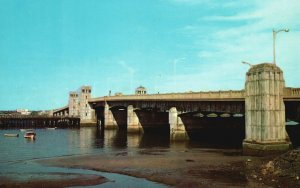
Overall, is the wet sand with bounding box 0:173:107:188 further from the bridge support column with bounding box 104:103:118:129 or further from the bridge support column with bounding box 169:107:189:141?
the bridge support column with bounding box 104:103:118:129

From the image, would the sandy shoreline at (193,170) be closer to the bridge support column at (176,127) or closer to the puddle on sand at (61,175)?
the puddle on sand at (61,175)

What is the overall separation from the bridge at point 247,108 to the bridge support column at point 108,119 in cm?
2122

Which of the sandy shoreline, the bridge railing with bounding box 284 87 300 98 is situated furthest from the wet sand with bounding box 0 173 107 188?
the bridge railing with bounding box 284 87 300 98

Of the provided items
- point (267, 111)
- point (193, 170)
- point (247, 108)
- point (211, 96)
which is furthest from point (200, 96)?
point (193, 170)

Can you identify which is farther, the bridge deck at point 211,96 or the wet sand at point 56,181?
the bridge deck at point 211,96

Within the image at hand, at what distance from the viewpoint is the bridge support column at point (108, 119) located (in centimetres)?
12888

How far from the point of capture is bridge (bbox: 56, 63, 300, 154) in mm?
48531

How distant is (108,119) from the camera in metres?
130

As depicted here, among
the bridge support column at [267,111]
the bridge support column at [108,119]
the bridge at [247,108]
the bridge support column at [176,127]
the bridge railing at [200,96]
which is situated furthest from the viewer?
the bridge support column at [108,119]

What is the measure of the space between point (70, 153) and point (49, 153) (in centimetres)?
338

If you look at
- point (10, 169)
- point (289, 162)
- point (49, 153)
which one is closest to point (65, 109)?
point (49, 153)

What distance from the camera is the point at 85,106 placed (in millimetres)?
156125

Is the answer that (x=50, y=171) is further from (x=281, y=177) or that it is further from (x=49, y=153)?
(x=281, y=177)

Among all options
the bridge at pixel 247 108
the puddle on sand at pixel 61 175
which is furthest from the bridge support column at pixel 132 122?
the puddle on sand at pixel 61 175
